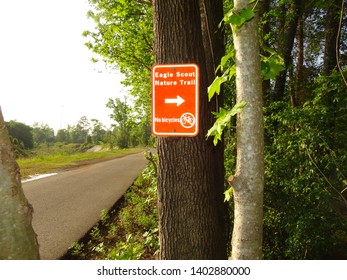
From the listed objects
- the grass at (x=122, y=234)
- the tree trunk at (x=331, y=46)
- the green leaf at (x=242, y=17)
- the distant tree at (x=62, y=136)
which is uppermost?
the tree trunk at (x=331, y=46)

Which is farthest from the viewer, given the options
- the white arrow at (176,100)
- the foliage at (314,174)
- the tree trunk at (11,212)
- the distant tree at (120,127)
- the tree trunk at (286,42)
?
the distant tree at (120,127)

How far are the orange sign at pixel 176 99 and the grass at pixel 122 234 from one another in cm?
182

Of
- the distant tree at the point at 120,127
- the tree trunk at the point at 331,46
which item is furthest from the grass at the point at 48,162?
the distant tree at the point at 120,127

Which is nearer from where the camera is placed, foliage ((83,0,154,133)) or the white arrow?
the white arrow

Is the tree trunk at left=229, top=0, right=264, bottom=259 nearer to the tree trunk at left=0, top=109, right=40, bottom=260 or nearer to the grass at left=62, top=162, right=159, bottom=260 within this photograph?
the tree trunk at left=0, top=109, right=40, bottom=260

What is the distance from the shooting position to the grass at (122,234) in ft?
13.9

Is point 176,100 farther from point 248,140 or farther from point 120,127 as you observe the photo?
point 120,127

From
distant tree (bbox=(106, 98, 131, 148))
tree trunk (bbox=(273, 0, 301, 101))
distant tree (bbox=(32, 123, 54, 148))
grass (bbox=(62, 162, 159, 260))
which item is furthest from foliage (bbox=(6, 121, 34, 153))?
tree trunk (bbox=(273, 0, 301, 101))

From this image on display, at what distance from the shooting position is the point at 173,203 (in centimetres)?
219

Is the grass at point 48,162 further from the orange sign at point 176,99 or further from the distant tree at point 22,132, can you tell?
the distant tree at point 22,132

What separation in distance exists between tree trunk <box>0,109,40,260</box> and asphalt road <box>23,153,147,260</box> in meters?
2.98

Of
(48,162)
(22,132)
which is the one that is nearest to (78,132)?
(22,132)

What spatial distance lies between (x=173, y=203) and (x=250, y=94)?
1.08 metres

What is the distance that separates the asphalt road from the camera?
16.4ft
